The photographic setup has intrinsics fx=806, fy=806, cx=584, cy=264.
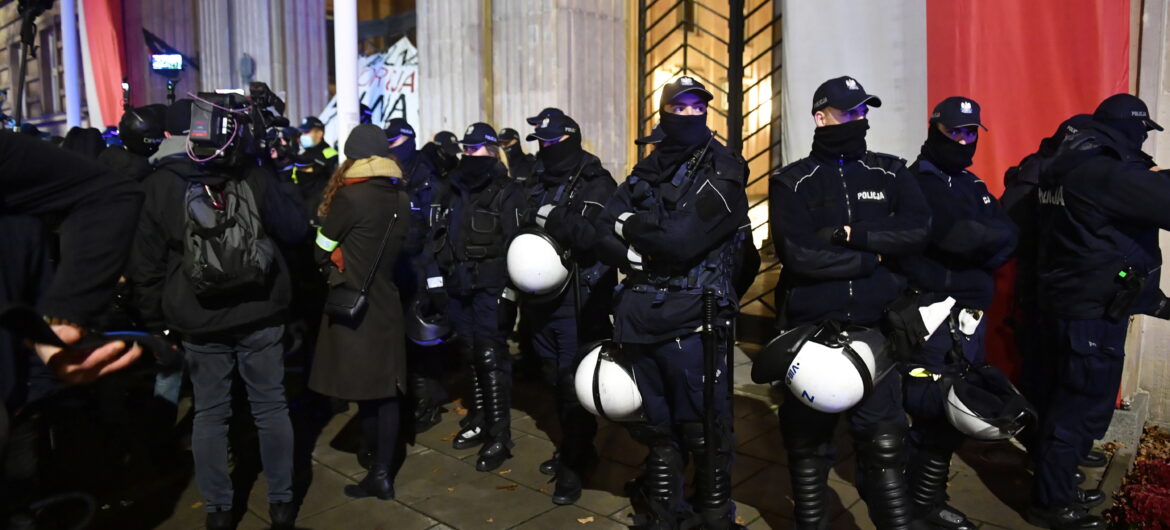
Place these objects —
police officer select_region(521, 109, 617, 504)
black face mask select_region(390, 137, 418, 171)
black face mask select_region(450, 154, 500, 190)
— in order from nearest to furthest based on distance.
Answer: police officer select_region(521, 109, 617, 504) < black face mask select_region(450, 154, 500, 190) < black face mask select_region(390, 137, 418, 171)

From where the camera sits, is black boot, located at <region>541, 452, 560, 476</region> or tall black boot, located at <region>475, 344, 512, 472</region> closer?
black boot, located at <region>541, 452, 560, 476</region>

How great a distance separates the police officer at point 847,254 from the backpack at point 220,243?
2367 mm

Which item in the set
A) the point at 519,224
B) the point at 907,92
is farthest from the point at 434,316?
the point at 907,92

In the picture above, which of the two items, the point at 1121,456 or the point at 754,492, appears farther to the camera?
the point at 1121,456

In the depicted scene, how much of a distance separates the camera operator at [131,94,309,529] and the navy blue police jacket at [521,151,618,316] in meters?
1.31

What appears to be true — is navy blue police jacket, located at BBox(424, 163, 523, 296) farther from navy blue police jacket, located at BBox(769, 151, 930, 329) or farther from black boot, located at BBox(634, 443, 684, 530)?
navy blue police jacket, located at BBox(769, 151, 930, 329)

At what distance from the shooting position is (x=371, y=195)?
14.1 ft

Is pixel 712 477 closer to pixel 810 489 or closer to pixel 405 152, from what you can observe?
pixel 810 489

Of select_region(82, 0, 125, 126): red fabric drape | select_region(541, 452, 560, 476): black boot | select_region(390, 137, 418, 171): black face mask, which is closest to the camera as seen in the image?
select_region(541, 452, 560, 476): black boot

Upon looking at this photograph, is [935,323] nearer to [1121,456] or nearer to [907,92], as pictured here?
[1121,456]

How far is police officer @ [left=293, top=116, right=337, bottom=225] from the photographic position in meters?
7.14

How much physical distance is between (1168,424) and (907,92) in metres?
2.94

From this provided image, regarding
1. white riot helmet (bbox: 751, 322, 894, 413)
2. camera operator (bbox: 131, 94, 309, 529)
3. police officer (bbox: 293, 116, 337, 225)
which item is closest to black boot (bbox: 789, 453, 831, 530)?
white riot helmet (bbox: 751, 322, 894, 413)

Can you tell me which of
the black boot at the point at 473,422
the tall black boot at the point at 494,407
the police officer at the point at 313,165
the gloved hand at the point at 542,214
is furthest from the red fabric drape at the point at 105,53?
the gloved hand at the point at 542,214
